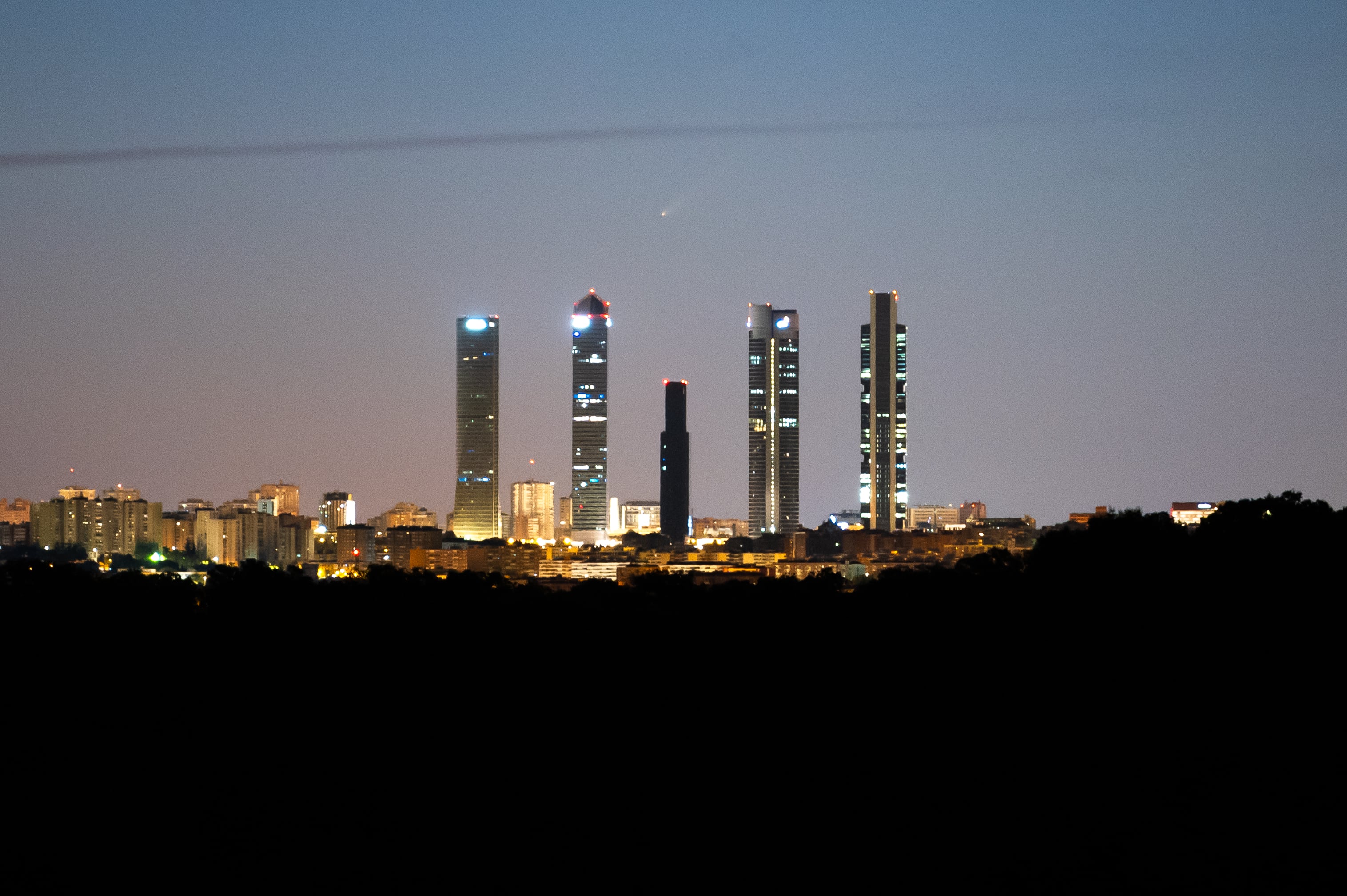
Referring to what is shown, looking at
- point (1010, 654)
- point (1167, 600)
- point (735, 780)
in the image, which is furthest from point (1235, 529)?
point (735, 780)

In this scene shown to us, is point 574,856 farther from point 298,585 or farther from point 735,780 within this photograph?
point 298,585


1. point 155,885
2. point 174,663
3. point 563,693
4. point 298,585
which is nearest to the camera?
point 155,885

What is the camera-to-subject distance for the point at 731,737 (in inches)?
1458

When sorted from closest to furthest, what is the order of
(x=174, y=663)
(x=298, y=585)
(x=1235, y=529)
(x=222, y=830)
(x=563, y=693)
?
1. (x=222, y=830)
2. (x=563, y=693)
3. (x=174, y=663)
4. (x=1235, y=529)
5. (x=298, y=585)

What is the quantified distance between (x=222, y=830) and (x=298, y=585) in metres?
33.1

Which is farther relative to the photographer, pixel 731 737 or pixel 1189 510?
pixel 1189 510

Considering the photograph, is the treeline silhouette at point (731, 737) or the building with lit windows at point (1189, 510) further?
the building with lit windows at point (1189, 510)

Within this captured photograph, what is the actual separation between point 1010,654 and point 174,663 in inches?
862

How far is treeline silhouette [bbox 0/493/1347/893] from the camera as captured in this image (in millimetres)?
27938

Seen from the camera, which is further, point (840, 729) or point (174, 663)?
point (174, 663)

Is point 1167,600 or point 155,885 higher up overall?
point 1167,600

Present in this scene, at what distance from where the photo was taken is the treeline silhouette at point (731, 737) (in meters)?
27.9

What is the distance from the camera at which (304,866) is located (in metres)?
28.1

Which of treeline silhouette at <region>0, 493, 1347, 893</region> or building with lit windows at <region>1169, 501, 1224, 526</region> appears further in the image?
building with lit windows at <region>1169, 501, 1224, 526</region>
